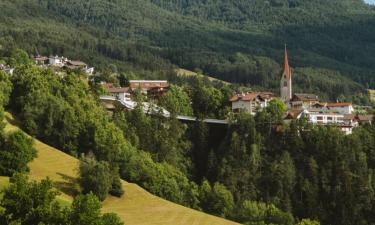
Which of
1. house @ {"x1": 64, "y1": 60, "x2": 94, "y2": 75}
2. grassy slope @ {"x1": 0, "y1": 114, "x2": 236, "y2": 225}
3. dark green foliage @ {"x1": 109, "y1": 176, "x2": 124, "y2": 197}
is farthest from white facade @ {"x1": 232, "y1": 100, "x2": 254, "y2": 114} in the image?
dark green foliage @ {"x1": 109, "y1": 176, "x2": 124, "y2": 197}

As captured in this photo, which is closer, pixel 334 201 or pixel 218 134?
pixel 334 201

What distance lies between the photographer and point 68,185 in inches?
2461

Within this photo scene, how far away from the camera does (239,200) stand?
86500 millimetres

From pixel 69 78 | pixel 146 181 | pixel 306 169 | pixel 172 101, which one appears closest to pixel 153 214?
pixel 146 181

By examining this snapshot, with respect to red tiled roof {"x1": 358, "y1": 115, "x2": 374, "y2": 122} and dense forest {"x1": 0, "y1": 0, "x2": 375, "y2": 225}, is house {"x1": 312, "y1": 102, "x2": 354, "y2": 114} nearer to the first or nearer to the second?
red tiled roof {"x1": 358, "y1": 115, "x2": 374, "y2": 122}

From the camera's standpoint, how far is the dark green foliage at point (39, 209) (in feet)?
129

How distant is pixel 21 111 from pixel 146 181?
16852 millimetres

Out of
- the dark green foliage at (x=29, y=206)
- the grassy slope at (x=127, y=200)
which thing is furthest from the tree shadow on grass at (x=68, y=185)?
the dark green foliage at (x=29, y=206)

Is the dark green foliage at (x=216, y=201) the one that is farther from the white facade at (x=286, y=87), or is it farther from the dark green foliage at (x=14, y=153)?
the white facade at (x=286, y=87)

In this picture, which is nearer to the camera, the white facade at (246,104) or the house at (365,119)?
the white facade at (246,104)

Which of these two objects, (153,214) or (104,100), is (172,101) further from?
(153,214)

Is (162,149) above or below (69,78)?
below

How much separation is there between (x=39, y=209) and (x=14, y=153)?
826 inches

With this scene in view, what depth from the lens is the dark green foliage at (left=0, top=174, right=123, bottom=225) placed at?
39.3 m
